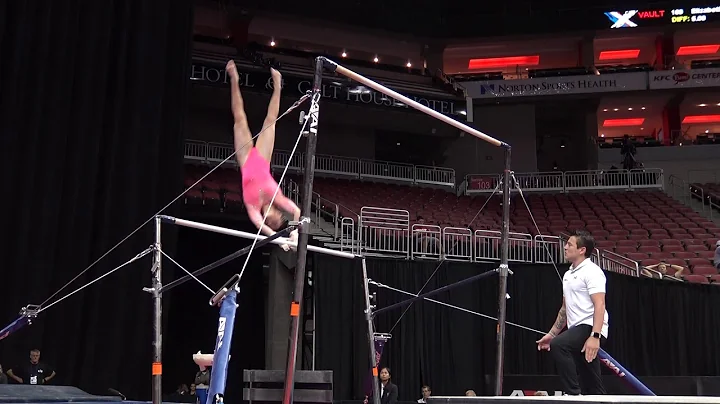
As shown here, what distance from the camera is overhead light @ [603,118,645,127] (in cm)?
2648

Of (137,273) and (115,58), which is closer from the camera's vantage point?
(137,273)

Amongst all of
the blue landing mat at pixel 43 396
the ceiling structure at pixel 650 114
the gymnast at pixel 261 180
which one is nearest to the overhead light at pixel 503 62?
the ceiling structure at pixel 650 114

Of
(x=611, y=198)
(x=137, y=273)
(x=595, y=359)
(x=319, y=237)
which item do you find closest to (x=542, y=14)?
(x=611, y=198)

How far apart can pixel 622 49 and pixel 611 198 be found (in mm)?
8740

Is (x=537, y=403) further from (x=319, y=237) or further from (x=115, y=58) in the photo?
(x=115, y=58)

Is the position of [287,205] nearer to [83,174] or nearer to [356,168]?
[83,174]

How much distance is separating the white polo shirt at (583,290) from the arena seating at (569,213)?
8203mm

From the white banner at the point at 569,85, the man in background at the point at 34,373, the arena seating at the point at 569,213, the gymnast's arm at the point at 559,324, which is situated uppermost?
the white banner at the point at 569,85

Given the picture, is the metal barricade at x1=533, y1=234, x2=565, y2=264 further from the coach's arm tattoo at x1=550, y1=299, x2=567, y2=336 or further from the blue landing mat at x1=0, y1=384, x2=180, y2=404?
the blue landing mat at x1=0, y1=384, x2=180, y2=404

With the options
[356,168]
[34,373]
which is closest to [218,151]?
[356,168]

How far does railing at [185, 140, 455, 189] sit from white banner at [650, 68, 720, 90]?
7088mm

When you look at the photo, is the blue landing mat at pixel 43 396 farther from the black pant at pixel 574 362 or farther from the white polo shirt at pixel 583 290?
the white polo shirt at pixel 583 290

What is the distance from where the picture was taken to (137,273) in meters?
11.7

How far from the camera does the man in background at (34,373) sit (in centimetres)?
987
